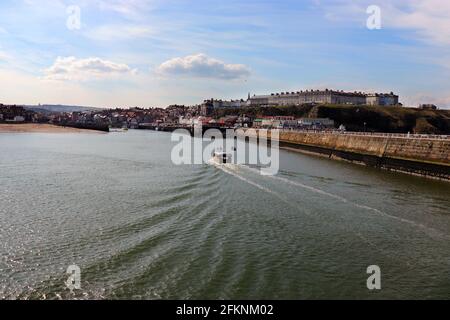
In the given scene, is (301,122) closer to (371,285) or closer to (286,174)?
(286,174)

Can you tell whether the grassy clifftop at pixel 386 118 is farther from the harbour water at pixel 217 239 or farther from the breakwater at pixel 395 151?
the harbour water at pixel 217 239

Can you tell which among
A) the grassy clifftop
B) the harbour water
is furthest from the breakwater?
the grassy clifftop

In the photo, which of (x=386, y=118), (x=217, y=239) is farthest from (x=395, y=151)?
(x=386, y=118)

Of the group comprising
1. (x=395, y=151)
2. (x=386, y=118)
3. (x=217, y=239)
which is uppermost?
(x=386, y=118)

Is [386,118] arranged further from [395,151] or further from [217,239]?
[217,239]

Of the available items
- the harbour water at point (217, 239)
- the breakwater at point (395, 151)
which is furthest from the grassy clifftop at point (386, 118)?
the harbour water at point (217, 239)
